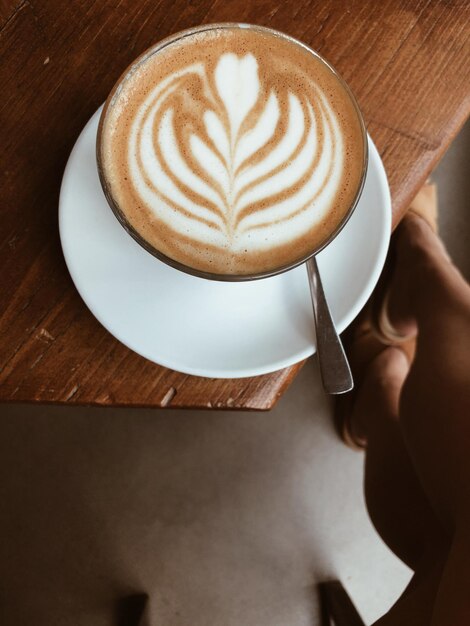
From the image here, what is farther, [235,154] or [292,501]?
[292,501]

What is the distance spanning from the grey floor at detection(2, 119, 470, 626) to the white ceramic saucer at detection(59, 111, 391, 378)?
2.38 feet

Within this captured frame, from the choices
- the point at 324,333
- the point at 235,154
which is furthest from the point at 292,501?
the point at 235,154

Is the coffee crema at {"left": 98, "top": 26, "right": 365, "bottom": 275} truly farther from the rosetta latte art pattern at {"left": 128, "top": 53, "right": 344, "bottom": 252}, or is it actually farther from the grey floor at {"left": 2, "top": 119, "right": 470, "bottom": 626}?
the grey floor at {"left": 2, "top": 119, "right": 470, "bottom": 626}

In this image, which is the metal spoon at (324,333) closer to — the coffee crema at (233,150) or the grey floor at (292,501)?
the coffee crema at (233,150)

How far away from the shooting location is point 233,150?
0.68m

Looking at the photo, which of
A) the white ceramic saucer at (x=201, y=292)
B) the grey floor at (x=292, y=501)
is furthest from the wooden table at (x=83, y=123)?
the grey floor at (x=292, y=501)

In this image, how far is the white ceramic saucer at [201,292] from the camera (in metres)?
0.72

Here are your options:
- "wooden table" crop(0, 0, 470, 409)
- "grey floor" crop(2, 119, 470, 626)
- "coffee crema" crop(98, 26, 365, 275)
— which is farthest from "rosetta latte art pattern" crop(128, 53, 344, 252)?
"grey floor" crop(2, 119, 470, 626)

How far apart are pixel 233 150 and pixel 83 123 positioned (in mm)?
227

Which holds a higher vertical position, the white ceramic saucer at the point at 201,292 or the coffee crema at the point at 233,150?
the coffee crema at the point at 233,150

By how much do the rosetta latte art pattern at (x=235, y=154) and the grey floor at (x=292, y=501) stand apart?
83 cm

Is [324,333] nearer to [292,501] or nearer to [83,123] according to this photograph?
[83,123]

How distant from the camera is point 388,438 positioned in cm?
129

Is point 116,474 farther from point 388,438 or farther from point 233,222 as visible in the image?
point 233,222
